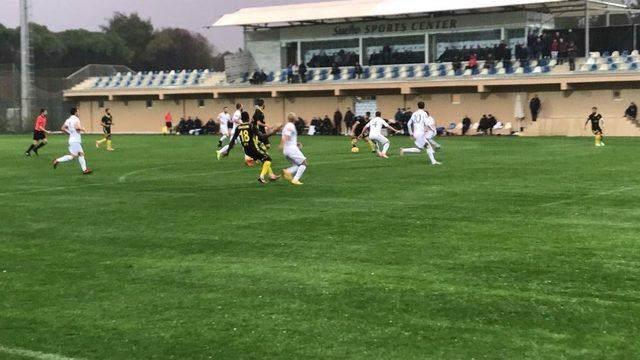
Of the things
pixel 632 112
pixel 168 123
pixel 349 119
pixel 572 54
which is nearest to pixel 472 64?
pixel 572 54

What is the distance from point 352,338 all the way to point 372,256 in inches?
124

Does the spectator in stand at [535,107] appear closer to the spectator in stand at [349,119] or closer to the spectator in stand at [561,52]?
the spectator in stand at [561,52]

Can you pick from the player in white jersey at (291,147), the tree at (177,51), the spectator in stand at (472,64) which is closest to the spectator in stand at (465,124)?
the spectator in stand at (472,64)

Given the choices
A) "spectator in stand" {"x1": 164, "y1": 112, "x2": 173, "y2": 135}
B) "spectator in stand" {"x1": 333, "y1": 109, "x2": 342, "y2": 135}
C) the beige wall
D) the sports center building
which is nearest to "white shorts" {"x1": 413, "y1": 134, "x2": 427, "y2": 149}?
the beige wall

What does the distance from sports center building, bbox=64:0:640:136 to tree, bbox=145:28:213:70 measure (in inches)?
1577

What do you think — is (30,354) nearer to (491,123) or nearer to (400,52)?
(491,123)

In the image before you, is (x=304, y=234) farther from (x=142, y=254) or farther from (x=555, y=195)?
(x=555, y=195)

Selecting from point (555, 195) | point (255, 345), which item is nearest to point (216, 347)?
point (255, 345)

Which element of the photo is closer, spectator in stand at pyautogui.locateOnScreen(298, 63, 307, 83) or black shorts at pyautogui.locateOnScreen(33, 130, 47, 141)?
black shorts at pyautogui.locateOnScreen(33, 130, 47, 141)

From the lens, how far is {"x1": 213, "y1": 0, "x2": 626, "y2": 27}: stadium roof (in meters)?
49.8

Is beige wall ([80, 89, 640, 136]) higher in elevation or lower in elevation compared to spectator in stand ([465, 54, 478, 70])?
lower

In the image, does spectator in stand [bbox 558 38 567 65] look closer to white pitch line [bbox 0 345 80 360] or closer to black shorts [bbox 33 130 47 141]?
black shorts [bbox 33 130 47 141]

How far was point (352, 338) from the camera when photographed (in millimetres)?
6238

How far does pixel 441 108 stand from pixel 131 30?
73406 millimetres
